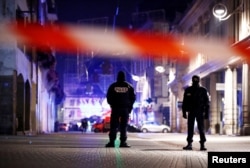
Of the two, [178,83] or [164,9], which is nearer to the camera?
[178,83]

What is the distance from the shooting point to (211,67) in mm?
41469

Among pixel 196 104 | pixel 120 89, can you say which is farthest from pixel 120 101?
pixel 196 104

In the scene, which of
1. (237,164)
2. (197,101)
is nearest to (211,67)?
(197,101)

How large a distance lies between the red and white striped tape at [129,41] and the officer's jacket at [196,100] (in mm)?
17371

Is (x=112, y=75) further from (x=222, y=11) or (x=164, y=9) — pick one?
(x=222, y=11)

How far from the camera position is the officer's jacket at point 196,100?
14.8 metres

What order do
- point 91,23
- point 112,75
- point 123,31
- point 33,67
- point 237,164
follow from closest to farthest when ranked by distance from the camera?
1. point 237,164
2. point 33,67
3. point 91,23
4. point 123,31
5. point 112,75

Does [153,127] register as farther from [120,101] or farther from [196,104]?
[196,104]

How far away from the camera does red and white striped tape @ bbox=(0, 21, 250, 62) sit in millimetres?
33938

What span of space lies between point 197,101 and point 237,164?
8.41 meters

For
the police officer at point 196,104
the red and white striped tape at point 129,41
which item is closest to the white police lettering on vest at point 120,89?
the police officer at point 196,104

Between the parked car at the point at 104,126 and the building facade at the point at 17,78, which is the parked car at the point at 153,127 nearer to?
the parked car at the point at 104,126

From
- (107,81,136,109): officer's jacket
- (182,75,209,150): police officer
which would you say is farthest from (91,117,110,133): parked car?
(182,75,209,150): police officer

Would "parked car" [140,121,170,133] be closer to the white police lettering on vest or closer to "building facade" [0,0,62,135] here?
"building facade" [0,0,62,135]
